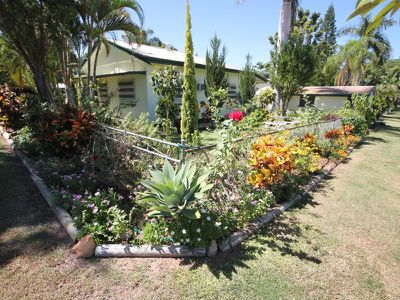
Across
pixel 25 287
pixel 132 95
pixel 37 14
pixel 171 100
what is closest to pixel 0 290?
pixel 25 287

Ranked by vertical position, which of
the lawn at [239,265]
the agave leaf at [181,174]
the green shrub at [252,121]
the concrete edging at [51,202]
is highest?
the green shrub at [252,121]

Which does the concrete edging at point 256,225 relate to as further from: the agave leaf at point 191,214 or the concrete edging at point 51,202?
the concrete edging at point 51,202

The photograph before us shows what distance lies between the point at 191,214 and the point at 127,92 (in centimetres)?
1230

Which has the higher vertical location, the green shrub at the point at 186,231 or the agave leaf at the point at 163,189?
the agave leaf at the point at 163,189

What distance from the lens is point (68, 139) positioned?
18.7ft

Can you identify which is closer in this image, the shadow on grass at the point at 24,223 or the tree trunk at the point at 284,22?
the shadow on grass at the point at 24,223

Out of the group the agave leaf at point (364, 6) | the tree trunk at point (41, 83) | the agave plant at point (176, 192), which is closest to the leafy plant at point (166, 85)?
the tree trunk at point (41, 83)

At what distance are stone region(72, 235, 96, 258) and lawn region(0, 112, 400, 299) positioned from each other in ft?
0.31

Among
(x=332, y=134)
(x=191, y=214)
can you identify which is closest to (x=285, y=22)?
(x=332, y=134)

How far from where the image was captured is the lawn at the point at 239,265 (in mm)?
2594

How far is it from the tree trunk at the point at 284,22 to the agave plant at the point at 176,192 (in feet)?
41.1

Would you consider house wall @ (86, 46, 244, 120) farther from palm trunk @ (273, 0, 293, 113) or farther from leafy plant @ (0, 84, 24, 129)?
palm trunk @ (273, 0, 293, 113)

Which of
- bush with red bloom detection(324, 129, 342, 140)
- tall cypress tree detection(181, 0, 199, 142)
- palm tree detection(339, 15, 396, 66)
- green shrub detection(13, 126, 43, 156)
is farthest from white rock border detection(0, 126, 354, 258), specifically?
palm tree detection(339, 15, 396, 66)

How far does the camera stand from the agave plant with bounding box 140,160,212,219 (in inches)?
119
